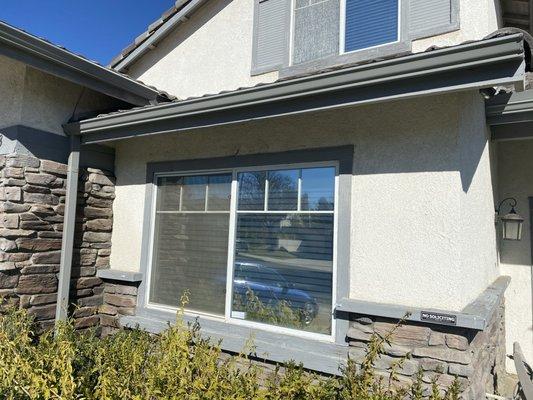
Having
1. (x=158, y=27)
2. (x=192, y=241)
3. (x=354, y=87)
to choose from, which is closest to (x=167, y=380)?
(x=192, y=241)

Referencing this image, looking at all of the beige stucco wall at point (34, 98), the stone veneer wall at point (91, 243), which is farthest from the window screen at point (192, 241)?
the beige stucco wall at point (34, 98)

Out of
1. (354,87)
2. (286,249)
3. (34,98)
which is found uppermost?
(34,98)

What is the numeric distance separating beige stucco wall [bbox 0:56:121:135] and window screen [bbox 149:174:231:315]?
145cm

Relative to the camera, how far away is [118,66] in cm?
739

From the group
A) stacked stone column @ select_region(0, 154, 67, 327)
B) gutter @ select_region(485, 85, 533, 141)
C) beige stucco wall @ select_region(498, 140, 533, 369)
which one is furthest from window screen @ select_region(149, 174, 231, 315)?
beige stucco wall @ select_region(498, 140, 533, 369)

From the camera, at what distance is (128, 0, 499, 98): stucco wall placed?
625 centimetres

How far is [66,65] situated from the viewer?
4617mm

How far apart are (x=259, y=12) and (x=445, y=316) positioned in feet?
15.9

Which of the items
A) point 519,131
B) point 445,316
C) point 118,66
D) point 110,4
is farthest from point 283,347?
point 110,4

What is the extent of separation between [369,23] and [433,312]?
359cm

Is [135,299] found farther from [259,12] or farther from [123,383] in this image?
[259,12]

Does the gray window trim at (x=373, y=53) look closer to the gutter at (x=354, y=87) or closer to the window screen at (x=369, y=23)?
the window screen at (x=369, y=23)

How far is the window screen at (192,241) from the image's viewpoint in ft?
16.0

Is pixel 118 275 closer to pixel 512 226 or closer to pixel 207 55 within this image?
pixel 207 55
